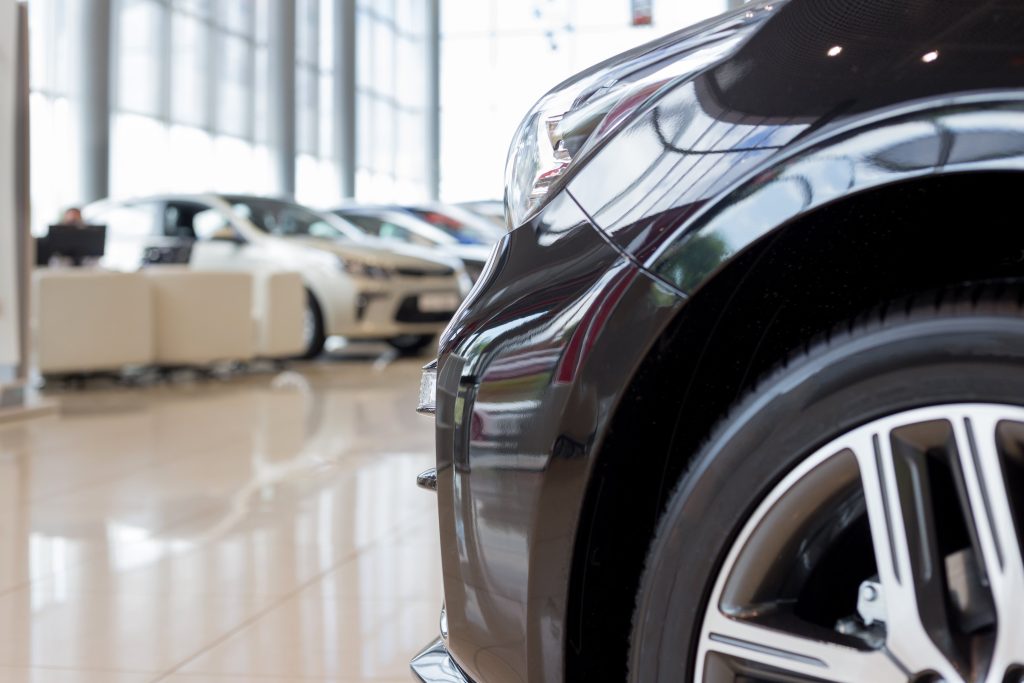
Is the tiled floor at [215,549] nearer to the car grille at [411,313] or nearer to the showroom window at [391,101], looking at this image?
Answer: the car grille at [411,313]

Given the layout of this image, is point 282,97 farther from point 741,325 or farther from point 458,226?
point 741,325

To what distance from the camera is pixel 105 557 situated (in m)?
3.41

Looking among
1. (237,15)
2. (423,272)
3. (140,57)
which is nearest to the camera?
(423,272)

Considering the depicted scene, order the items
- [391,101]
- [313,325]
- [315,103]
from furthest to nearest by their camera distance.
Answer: [391,101] < [315,103] < [313,325]

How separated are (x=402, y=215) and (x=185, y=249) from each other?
3888 mm

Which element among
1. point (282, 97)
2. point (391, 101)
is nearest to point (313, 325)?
point (282, 97)

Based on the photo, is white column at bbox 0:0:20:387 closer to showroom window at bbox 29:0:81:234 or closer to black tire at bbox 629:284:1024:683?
black tire at bbox 629:284:1024:683

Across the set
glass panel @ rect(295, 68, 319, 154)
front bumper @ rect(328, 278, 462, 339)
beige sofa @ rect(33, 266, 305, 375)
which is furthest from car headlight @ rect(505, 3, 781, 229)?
glass panel @ rect(295, 68, 319, 154)

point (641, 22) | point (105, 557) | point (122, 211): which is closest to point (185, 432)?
point (105, 557)

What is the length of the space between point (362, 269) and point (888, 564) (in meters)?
8.53

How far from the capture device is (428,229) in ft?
40.7

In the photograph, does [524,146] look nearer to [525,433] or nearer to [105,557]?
[525,433]

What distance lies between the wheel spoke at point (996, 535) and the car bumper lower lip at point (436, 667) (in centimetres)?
72

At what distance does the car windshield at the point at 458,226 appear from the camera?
500 inches
